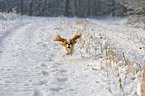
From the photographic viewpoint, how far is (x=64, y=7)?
42.0 m

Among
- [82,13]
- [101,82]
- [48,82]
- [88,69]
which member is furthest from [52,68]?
[82,13]

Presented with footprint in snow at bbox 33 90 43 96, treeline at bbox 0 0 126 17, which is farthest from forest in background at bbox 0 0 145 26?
footprint in snow at bbox 33 90 43 96

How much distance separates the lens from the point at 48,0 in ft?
129

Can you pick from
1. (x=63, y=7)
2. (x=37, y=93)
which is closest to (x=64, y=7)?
(x=63, y=7)

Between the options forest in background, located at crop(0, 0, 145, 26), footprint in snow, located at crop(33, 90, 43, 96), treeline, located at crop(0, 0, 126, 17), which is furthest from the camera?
treeline, located at crop(0, 0, 126, 17)

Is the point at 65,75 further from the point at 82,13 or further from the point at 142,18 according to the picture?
the point at 82,13

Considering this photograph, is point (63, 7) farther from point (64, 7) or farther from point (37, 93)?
point (37, 93)

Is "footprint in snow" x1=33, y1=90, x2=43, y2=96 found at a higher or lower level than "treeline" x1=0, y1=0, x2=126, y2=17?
lower

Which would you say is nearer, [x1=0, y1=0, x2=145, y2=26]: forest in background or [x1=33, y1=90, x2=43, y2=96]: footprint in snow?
[x1=33, y1=90, x2=43, y2=96]: footprint in snow

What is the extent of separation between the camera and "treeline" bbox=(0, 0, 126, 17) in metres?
38.1

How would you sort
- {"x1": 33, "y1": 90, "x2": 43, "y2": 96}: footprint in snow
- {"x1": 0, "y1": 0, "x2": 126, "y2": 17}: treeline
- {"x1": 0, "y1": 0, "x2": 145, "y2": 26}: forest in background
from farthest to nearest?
{"x1": 0, "y1": 0, "x2": 126, "y2": 17}: treeline → {"x1": 0, "y1": 0, "x2": 145, "y2": 26}: forest in background → {"x1": 33, "y1": 90, "x2": 43, "y2": 96}: footprint in snow

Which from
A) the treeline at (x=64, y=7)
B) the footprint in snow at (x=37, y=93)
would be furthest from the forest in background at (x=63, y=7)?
the footprint in snow at (x=37, y=93)

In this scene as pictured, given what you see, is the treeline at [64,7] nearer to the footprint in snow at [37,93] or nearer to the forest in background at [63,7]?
the forest in background at [63,7]

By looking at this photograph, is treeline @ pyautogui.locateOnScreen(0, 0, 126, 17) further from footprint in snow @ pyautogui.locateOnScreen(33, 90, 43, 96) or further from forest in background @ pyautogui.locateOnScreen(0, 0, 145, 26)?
footprint in snow @ pyautogui.locateOnScreen(33, 90, 43, 96)
